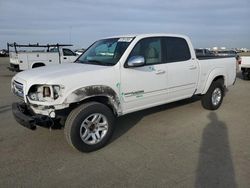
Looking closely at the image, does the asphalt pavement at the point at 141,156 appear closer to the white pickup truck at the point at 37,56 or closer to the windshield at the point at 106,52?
the windshield at the point at 106,52

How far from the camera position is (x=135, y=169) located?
386 centimetres

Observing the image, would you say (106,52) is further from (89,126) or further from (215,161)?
(215,161)

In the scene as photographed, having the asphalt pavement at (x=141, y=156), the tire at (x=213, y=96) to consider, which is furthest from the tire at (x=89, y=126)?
the tire at (x=213, y=96)

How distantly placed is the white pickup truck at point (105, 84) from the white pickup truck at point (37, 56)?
34.7 feet

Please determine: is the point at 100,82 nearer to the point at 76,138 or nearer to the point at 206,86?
the point at 76,138

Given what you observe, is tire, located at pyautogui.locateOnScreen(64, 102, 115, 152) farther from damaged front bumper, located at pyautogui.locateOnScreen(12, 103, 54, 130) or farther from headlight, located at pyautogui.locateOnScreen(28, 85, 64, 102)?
headlight, located at pyautogui.locateOnScreen(28, 85, 64, 102)

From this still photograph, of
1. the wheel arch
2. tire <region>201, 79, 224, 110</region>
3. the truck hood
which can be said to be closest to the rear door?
the wheel arch

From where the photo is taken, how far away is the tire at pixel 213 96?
23.1ft

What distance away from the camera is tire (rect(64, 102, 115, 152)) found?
4.20m

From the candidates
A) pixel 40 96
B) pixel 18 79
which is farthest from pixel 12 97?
pixel 40 96

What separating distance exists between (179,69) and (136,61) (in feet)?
4.79

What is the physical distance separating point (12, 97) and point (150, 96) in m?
5.71

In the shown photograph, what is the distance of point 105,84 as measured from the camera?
14.7 ft

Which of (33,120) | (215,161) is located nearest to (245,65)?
(215,161)
